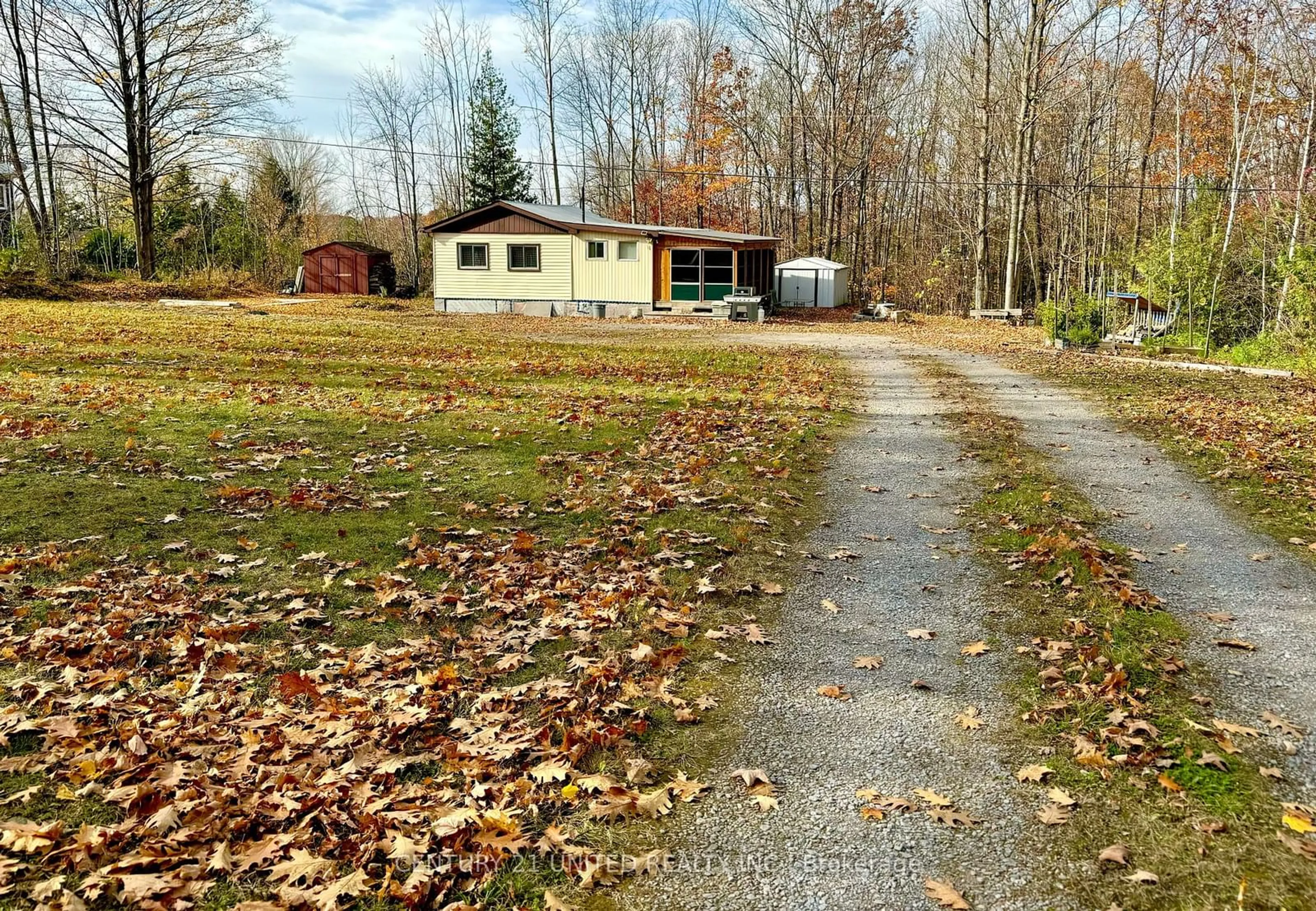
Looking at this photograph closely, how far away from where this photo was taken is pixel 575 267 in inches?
1248

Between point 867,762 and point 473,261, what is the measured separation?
1209 inches

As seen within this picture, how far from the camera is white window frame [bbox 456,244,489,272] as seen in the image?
105 ft

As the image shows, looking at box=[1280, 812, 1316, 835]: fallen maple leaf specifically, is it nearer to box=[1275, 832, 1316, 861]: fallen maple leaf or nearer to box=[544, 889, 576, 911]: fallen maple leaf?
box=[1275, 832, 1316, 861]: fallen maple leaf

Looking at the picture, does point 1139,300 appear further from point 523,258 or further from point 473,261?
point 473,261

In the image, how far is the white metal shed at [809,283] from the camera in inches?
1448

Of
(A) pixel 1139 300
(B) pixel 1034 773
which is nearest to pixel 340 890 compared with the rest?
(B) pixel 1034 773

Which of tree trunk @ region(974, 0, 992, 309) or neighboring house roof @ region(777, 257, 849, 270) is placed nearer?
tree trunk @ region(974, 0, 992, 309)

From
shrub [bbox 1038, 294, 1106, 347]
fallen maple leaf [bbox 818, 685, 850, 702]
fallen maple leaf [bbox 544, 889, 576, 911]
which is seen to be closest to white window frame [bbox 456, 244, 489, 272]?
shrub [bbox 1038, 294, 1106, 347]

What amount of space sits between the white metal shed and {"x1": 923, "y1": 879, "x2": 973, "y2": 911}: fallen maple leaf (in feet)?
115

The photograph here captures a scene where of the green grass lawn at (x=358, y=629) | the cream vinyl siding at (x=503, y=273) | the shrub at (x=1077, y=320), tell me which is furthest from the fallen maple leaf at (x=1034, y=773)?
the cream vinyl siding at (x=503, y=273)

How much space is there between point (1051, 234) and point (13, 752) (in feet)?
139

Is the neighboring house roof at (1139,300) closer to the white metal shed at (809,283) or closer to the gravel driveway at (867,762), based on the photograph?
the white metal shed at (809,283)

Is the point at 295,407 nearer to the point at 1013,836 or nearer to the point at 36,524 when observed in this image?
the point at 36,524

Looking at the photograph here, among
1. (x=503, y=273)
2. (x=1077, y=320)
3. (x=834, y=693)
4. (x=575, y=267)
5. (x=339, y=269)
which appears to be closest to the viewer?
(x=834, y=693)
